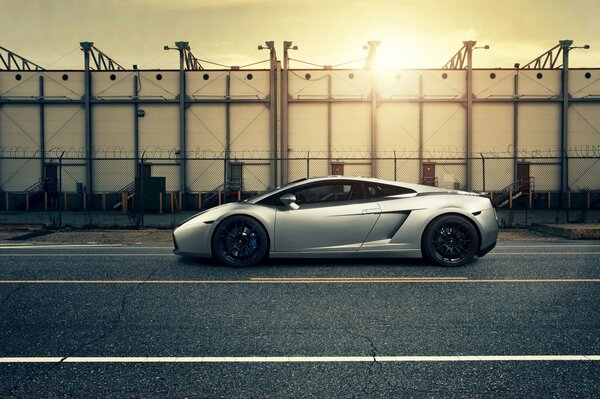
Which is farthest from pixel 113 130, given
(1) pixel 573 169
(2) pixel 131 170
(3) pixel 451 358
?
(3) pixel 451 358

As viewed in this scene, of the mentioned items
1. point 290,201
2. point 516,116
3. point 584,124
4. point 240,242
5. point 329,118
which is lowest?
point 240,242

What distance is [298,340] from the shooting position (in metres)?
4.48

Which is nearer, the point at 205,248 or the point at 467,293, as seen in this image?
the point at 467,293

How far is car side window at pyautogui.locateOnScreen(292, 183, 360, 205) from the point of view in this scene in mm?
8367

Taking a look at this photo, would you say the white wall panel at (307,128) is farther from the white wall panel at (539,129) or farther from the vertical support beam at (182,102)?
the white wall panel at (539,129)

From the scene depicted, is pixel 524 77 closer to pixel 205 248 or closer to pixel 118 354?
pixel 205 248

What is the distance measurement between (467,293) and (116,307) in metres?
3.83

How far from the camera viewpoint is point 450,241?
8242 millimetres

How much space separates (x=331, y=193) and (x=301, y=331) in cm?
387

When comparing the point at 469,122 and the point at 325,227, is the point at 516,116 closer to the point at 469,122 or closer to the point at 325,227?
the point at 469,122

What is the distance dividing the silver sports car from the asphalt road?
0.29 metres

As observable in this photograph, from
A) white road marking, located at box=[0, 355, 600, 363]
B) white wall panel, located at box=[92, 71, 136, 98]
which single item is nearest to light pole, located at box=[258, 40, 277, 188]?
white wall panel, located at box=[92, 71, 136, 98]

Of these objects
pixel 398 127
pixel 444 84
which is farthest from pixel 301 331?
pixel 444 84

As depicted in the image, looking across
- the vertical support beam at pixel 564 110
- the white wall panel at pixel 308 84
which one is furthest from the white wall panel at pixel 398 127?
the vertical support beam at pixel 564 110
